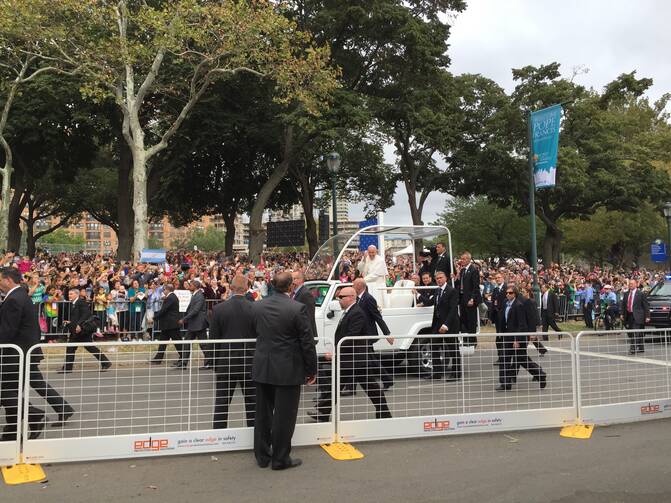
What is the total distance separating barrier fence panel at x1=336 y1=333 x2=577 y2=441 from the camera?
257 inches

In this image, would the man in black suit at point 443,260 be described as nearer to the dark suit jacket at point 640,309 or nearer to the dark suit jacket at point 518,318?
the dark suit jacket at point 518,318

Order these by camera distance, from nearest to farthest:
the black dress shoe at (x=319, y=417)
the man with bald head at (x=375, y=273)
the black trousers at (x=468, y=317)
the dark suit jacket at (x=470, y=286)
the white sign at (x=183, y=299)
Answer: the black dress shoe at (x=319, y=417) → the man with bald head at (x=375, y=273) → the dark suit jacket at (x=470, y=286) → the black trousers at (x=468, y=317) → the white sign at (x=183, y=299)

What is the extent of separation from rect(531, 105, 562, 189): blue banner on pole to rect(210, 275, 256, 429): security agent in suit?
12.2m

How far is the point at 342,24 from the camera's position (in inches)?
1118

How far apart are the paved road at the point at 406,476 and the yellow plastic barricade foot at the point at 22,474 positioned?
0.10 metres

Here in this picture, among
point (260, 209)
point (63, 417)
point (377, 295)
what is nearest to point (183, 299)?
point (377, 295)

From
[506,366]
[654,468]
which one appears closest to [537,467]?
[654,468]

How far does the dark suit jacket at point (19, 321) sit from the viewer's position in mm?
6215

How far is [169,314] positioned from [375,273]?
15.7 feet

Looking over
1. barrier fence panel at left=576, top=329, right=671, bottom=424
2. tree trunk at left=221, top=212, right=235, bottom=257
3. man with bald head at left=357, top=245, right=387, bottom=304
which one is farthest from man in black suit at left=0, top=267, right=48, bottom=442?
tree trunk at left=221, top=212, right=235, bottom=257

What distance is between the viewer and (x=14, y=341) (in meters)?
6.27

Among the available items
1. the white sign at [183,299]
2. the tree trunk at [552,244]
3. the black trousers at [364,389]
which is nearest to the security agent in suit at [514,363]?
the black trousers at [364,389]

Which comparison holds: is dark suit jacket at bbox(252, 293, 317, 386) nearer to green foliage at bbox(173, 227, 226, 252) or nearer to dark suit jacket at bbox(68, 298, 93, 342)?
dark suit jacket at bbox(68, 298, 93, 342)

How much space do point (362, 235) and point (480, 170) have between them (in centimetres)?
2713
